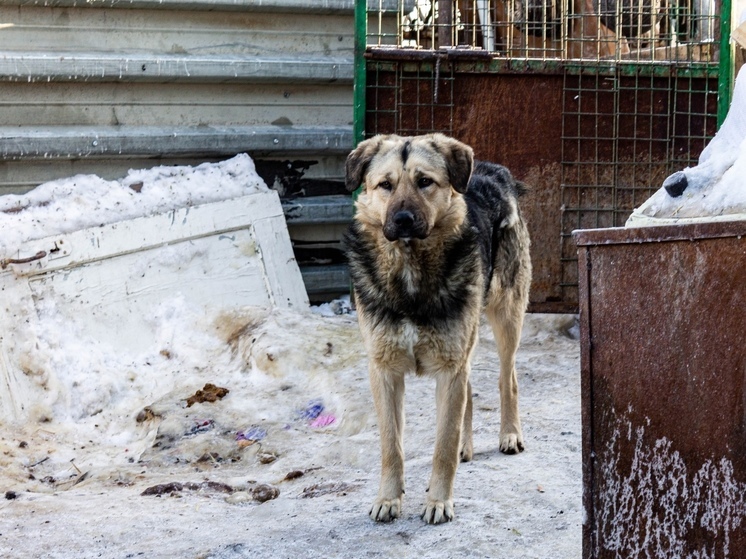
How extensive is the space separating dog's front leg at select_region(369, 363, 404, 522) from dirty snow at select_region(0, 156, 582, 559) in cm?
11

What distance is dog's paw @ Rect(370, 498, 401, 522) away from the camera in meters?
3.94

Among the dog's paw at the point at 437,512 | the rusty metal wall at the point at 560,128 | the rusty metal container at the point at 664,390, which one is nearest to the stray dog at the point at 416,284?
the dog's paw at the point at 437,512

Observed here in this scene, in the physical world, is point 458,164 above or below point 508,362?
above

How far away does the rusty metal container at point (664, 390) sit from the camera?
2.32 metres

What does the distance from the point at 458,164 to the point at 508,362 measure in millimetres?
1338

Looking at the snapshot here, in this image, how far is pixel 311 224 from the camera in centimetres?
747

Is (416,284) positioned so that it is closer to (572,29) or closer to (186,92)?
(186,92)

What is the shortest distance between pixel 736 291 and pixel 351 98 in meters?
5.75

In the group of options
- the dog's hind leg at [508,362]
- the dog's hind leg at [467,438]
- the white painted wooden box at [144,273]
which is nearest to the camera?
the dog's hind leg at [467,438]

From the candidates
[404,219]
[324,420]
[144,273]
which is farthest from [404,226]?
[144,273]

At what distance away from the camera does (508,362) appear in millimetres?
5145

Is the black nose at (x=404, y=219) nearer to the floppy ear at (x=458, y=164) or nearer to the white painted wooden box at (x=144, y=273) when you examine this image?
the floppy ear at (x=458, y=164)

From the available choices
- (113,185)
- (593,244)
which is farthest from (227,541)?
(113,185)

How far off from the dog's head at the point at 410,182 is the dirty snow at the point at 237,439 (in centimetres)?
125
